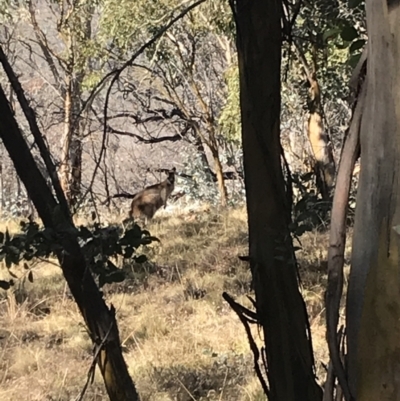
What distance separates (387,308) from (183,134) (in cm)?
1059

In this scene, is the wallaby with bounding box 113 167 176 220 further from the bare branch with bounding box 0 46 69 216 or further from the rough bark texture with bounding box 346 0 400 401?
the rough bark texture with bounding box 346 0 400 401

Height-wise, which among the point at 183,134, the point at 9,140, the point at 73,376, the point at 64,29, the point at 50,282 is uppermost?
the point at 64,29

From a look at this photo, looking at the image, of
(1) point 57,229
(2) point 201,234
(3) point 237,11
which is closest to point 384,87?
(3) point 237,11

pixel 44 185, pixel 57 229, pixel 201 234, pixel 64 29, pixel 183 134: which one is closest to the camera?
pixel 57 229

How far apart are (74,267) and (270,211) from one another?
0.49 m

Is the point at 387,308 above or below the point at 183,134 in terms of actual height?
below

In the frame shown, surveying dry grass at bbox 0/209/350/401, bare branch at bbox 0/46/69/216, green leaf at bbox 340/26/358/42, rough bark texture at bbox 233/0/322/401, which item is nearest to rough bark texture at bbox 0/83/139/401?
bare branch at bbox 0/46/69/216

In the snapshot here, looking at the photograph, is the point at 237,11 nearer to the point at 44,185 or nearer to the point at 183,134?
the point at 44,185

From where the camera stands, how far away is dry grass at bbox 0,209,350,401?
115 inches

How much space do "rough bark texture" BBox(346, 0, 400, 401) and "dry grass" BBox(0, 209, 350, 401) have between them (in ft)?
6.61

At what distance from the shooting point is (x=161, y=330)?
144 inches

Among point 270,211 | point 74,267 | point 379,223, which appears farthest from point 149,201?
point 379,223

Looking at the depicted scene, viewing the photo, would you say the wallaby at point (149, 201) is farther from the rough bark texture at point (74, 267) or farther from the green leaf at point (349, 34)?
the green leaf at point (349, 34)

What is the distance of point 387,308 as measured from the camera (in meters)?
0.64
